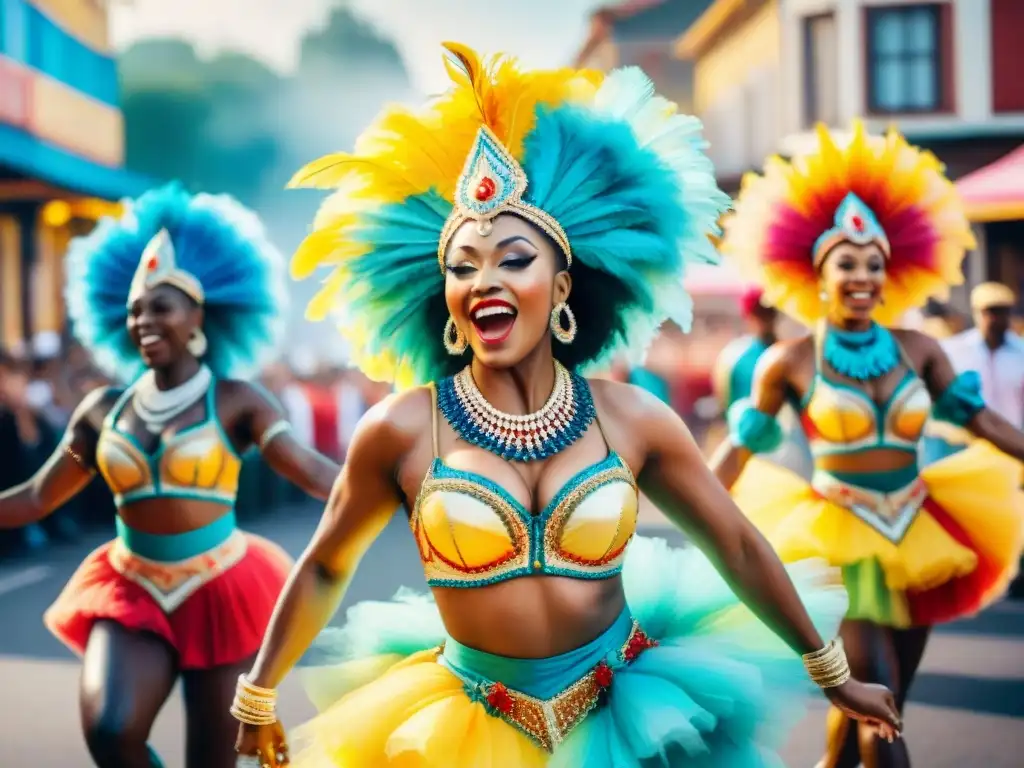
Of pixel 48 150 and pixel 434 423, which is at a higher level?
pixel 48 150

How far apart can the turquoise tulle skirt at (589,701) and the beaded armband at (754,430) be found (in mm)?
2186

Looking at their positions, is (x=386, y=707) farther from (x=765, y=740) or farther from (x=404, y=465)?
(x=765, y=740)

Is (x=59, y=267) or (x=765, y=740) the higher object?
(x=59, y=267)

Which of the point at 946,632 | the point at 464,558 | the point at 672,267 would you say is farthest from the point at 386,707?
the point at 946,632

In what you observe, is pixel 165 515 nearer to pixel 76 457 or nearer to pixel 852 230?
pixel 76 457

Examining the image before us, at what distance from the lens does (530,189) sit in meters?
3.71

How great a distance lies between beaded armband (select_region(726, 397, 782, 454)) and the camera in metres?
6.05

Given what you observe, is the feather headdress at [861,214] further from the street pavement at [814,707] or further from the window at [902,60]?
the window at [902,60]

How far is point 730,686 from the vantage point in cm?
353

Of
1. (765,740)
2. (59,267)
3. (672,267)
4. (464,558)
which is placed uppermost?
(59,267)

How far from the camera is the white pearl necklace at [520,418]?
3.62 meters

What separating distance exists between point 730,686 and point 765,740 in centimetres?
19

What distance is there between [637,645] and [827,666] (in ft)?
1.58

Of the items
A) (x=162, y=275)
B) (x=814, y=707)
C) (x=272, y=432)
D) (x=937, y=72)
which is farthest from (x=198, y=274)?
(x=937, y=72)
